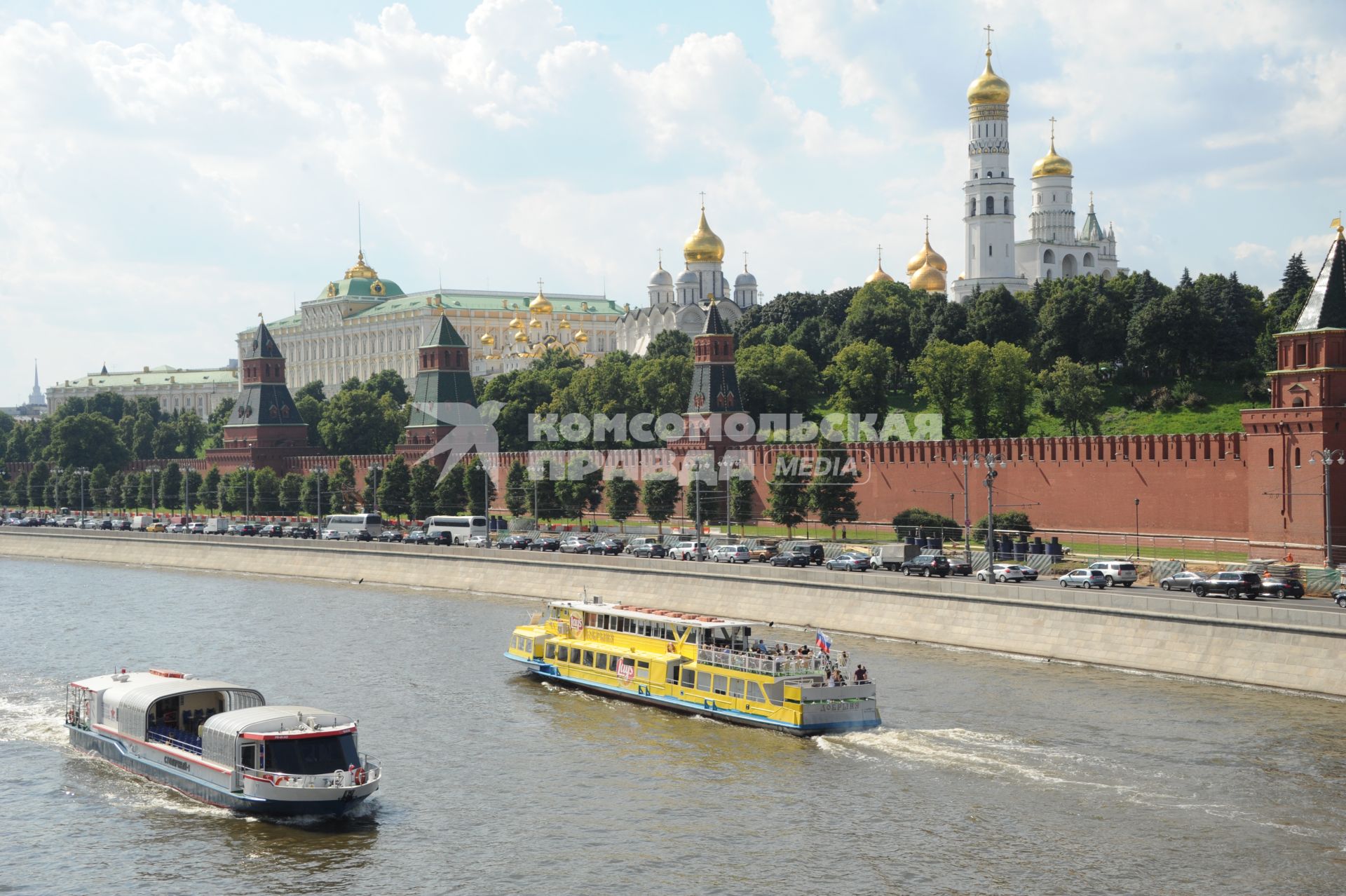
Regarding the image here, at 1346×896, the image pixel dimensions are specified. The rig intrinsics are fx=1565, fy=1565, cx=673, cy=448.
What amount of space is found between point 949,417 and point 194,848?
66.3 metres

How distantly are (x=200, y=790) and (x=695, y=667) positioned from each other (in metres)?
11.7

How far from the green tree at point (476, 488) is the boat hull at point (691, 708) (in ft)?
150

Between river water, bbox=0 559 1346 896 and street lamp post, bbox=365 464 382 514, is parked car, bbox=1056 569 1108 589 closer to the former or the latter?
river water, bbox=0 559 1346 896

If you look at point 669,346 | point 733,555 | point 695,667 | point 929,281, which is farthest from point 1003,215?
point 695,667

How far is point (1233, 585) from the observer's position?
139 ft

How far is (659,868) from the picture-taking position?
24.2 meters

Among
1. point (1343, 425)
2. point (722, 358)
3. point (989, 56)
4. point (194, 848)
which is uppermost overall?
point (989, 56)

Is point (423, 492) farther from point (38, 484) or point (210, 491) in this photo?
point (38, 484)

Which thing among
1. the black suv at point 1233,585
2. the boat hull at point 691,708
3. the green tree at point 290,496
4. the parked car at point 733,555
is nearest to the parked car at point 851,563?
the parked car at point 733,555

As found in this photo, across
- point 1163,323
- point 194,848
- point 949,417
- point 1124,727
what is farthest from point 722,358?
point 194,848

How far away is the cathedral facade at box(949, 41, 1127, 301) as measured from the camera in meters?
120

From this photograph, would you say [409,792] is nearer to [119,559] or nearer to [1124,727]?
[1124,727]

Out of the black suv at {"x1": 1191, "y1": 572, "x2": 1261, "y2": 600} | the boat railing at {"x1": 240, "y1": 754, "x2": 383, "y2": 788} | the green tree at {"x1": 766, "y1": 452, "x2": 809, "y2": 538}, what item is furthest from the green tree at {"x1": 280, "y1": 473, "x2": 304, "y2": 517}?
the boat railing at {"x1": 240, "y1": 754, "x2": 383, "y2": 788}

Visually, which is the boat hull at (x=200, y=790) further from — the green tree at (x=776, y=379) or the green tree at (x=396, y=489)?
the green tree at (x=776, y=379)
